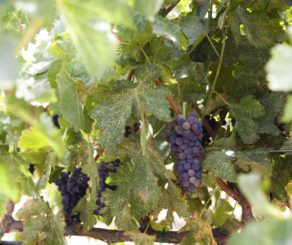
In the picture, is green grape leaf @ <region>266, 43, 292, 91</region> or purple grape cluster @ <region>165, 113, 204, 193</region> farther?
purple grape cluster @ <region>165, 113, 204, 193</region>

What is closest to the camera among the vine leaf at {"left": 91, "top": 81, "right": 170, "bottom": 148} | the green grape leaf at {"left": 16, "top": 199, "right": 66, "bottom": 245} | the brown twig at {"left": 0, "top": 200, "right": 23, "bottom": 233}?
the vine leaf at {"left": 91, "top": 81, "right": 170, "bottom": 148}

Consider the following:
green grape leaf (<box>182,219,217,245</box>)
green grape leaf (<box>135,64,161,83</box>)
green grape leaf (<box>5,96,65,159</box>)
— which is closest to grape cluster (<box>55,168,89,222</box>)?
green grape leaf (<box>182,219,217,245</box>)

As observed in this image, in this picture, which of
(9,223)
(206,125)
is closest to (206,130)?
(206,125)

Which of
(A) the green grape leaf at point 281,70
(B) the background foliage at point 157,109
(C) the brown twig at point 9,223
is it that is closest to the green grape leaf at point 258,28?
(B) the background foliage at point 157,109

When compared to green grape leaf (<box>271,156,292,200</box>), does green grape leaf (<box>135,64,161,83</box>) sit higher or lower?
higher

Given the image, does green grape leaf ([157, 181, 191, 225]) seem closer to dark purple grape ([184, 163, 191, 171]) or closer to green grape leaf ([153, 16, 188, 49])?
dark purple grape ([184, 163, 191, 171])

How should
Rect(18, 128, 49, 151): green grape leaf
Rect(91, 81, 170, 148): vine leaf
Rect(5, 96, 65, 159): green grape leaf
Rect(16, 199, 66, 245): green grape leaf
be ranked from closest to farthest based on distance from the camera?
Rect(5, 96, 65, 159): green grape leaf → Rect(18, 128, 49, 151): green grape leaf → Rect(91, 81, 170, 148): vine leaf → Rect(16, 199, 66, 245): green grape leaf

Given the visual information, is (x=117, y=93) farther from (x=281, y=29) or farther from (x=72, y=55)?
(x=281, y=29)
